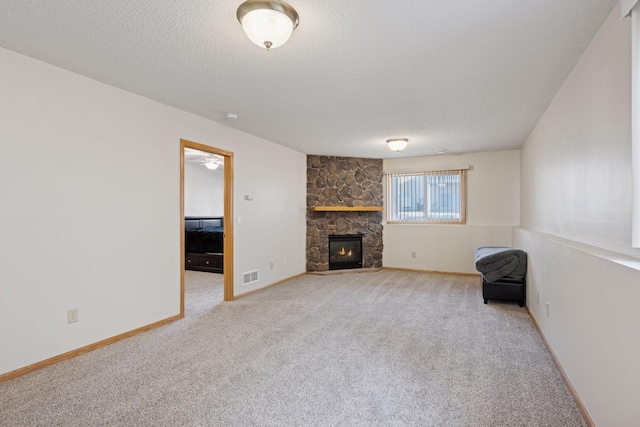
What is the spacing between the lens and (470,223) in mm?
6230

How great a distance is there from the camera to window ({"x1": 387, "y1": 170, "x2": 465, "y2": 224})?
6.34 meters

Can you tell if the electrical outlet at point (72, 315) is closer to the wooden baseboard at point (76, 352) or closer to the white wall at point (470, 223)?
the wooden baseboard at point (76, 352)

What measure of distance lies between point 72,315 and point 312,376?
2.07m

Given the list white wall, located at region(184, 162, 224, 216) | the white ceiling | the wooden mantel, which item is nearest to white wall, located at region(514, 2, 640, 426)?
the white ceiling

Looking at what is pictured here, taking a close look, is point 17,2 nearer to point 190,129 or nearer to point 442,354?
point 190,129

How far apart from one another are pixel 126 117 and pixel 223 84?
1.06m

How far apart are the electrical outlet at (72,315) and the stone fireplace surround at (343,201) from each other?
162 inches

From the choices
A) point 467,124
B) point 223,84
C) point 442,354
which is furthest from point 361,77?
point 442,354

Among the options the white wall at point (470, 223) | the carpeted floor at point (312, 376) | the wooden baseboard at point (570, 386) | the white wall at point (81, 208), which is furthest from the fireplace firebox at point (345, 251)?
the wooden baseboard at point (570, 386)

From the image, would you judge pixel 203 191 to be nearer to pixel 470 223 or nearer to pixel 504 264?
pixel 470 223

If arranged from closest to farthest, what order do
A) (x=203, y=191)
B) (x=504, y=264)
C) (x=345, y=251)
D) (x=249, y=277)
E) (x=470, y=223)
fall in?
1. (x=504, y=264)
2. (x=249, y=277)
3. (x=470, y=223)
4. (x=345, y=251)
5. (x=203, y=191)

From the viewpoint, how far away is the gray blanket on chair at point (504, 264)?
160 inches

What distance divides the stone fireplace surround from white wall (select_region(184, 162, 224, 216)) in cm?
297

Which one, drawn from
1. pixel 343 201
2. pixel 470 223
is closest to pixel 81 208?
pixel 343 201
